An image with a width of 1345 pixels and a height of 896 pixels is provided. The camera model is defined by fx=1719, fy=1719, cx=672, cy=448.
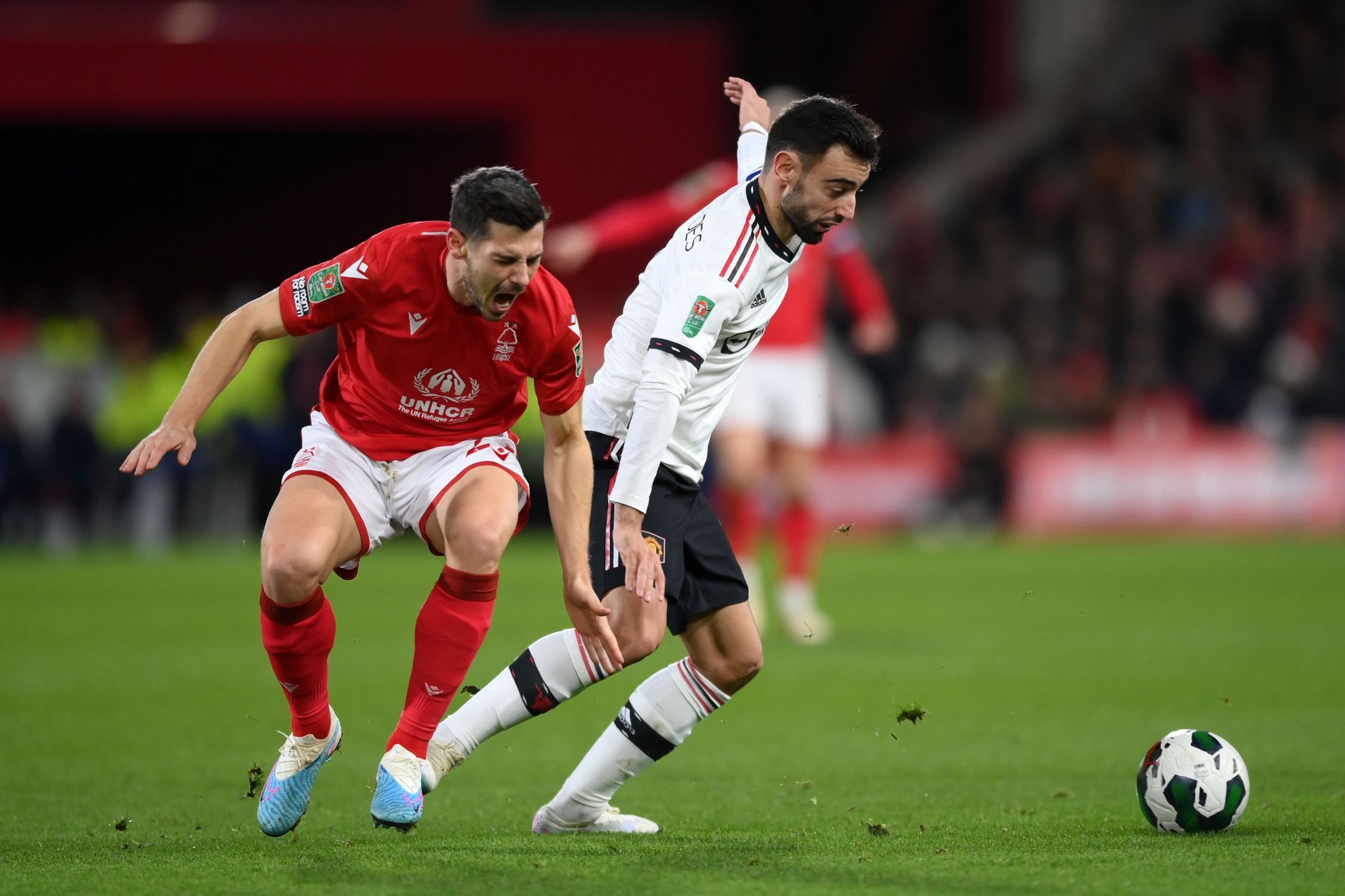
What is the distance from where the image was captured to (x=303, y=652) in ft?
15.8

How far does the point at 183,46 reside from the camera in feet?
60.4

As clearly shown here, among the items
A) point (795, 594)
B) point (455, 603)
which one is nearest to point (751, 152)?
point (455, 603)

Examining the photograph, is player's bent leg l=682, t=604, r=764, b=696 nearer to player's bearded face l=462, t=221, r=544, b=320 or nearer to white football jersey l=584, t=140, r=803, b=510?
white football jersey l=584, t=140, r=803, b=510

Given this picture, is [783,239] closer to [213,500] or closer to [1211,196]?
[213,500]

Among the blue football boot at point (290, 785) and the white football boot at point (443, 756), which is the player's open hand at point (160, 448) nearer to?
the blue football boot at point (290, 785)

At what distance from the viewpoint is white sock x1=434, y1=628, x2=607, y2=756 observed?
4988 millimetres

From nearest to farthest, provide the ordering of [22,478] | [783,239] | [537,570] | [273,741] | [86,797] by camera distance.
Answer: [783,239]
[86,797]
[273,741]
[537,570]
[22,478]

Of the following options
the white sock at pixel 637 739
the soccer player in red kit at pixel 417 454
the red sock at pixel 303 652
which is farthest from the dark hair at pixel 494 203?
the white sock at pixel 637 739

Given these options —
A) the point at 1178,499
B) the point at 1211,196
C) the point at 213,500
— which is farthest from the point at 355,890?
the point at 1211,196

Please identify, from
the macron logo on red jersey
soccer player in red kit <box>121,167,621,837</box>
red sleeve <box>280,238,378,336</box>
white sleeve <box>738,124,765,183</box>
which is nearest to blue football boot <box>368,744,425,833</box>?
soccer player in red kit <box>121,167,621,837</box>

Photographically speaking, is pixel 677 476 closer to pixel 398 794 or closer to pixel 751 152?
pixel 751 152

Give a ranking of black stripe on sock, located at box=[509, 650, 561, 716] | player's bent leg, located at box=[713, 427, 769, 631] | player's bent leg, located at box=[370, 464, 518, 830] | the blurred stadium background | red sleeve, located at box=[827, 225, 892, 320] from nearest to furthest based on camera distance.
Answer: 1. player's bent leg, located at box=[370, 464, 518, 830]
2. black stripe on sock, located at box=[509, 650, 561, 716]
3. player's bent leg, located at box=[713, 427, 769, 631]
4. red sleeve, located at box=[827, 225, 892, 320]
5. the blurred stadium background

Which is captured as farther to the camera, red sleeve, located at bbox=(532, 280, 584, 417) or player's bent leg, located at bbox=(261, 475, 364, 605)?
red sleeve, located at bbox=(532, 280, 584, 417)

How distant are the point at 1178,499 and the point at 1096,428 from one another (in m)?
1.19
